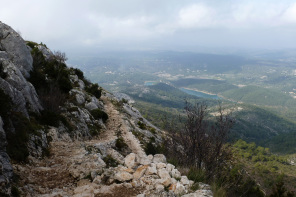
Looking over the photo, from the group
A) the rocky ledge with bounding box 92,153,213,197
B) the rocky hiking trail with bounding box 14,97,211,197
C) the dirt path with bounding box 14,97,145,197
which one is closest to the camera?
the rocky ledge with bounding box 92,153,213,197

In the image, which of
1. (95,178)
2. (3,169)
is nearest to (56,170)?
(95,178)

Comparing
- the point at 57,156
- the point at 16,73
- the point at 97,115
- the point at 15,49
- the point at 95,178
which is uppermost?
the point at 15,49

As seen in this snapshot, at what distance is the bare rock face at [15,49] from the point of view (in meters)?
19.2

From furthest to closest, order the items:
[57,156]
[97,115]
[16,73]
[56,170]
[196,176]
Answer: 1. [97,115]
2. [16,73]
3. [57,156]
4. [56,170]
5. [196,176]

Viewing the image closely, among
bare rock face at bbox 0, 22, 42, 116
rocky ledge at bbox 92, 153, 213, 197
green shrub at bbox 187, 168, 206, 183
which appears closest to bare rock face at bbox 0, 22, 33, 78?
bare rock face at bbox 0, 22, 42, 116

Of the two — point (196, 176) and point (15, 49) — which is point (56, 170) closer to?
point (196, 176)

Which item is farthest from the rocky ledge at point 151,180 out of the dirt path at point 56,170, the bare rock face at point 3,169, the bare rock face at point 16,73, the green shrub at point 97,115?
the green shrub at point 97,115

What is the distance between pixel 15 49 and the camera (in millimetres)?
20328

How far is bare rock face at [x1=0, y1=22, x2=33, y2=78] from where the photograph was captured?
62.9 feet

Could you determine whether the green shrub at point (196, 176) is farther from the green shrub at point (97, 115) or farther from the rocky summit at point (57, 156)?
the green shrub at point (97, 115)

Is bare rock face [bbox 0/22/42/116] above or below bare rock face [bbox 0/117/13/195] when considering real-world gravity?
above

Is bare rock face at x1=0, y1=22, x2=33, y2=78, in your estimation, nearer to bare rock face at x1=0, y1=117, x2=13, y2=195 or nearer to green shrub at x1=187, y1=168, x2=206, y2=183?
bare rock face at x1=0, y1=117, x2=13, y2=195

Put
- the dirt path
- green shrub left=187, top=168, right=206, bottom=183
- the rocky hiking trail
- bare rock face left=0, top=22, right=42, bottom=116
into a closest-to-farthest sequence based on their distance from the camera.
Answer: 1. the rocky hiking trail
2. the dirt path
3. green shrub left=187, top=168, right=206, bottom=183
4. bare rock face left=0, top=22, right=42, bottom=116

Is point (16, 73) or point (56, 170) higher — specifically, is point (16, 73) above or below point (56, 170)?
above
